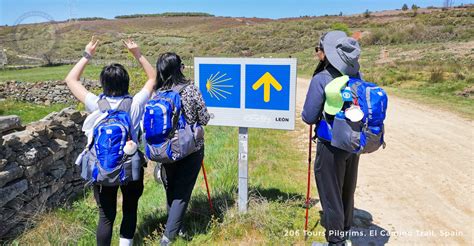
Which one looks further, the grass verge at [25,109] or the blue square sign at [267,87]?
the grass verge at [25,109]

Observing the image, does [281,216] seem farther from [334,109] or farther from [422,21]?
[422,21]

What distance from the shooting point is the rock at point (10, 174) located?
458cm

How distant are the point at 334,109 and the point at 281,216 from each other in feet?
5.38

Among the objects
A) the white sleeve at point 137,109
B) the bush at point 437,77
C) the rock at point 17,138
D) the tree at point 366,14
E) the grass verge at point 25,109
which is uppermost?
the tree at point 366,14

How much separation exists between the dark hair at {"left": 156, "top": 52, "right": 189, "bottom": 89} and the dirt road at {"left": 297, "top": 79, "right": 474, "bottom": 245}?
238 centimetres

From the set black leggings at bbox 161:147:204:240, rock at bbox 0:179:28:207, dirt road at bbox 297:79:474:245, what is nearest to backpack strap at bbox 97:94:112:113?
black leggings at bbox 161:147:204:240

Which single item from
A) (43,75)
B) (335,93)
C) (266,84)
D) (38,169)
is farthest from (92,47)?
(43,75)

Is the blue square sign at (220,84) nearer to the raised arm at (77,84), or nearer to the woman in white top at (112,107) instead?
the woman in white top at (112,107)

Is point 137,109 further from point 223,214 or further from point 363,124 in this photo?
point 363,124

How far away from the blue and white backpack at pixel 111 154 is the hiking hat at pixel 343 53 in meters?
1.71

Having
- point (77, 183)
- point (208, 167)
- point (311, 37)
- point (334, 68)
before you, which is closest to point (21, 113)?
point (77, 183)

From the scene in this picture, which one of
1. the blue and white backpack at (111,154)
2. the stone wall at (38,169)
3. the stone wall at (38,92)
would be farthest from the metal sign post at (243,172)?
the stone wall at (38,92)

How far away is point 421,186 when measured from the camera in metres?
5.55

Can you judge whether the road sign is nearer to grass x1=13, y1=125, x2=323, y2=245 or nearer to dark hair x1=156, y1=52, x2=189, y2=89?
dark hair x1=156, y1=52, x2=189, y2=89
